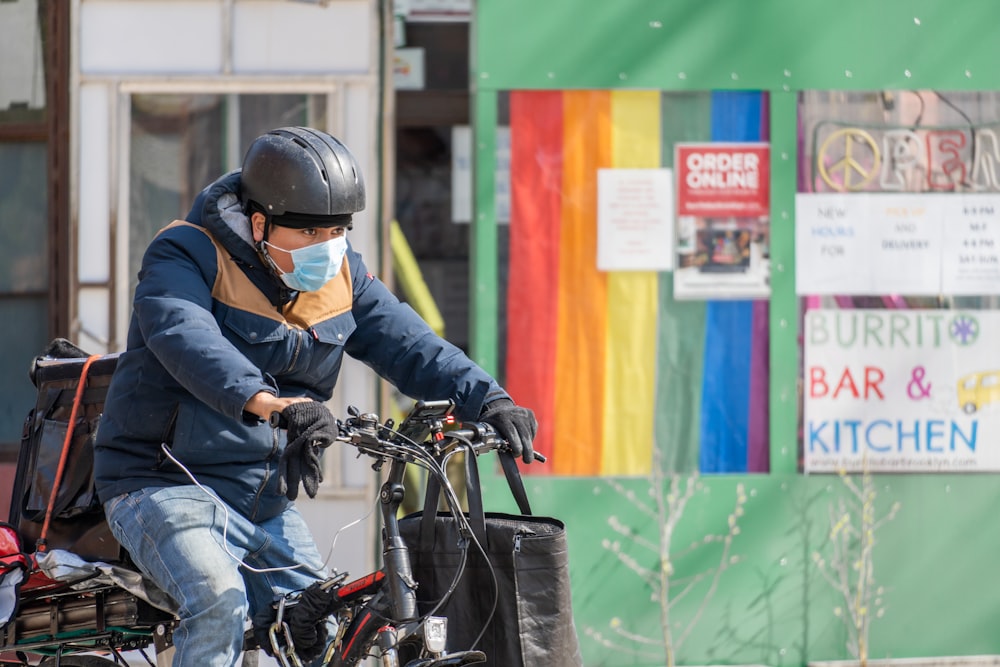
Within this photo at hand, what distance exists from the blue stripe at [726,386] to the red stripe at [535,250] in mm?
726

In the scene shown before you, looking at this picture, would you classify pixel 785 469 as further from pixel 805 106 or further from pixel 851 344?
pixel 805 106

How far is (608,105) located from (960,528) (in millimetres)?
2579

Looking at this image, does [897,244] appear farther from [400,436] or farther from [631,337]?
[400,436]

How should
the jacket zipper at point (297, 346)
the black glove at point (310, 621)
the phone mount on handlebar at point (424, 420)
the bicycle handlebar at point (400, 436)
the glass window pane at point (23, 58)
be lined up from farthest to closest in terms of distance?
the glass window pane at point (23, 58) < the jacket zipper at point (297, 346) < the black glove at point (310, 621) < the phone mount on handlebar at point (424, 420) < the bicycle handlebar at point (400, 436)

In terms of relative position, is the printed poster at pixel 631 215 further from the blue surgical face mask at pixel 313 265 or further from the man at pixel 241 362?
the blue surgical face mask at pixel 313 265

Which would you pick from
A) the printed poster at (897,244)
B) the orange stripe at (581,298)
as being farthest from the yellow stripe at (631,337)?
the printed poster at (897,244)

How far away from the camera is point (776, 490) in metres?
6.25

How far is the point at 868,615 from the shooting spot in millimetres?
6238

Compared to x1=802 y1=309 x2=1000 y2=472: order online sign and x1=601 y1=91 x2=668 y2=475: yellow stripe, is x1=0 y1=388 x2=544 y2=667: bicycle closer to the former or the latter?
x1=601 y1=91 x2=668 y2=475: yellow stripe

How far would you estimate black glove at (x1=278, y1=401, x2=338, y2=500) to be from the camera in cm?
303

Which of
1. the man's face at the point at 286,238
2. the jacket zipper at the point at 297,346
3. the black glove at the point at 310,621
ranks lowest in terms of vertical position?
the black glove at the point at 310,621

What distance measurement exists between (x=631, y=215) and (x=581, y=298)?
0.45 metres

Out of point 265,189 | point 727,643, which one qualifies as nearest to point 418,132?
point 727,643

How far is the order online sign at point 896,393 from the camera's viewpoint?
247 inches
